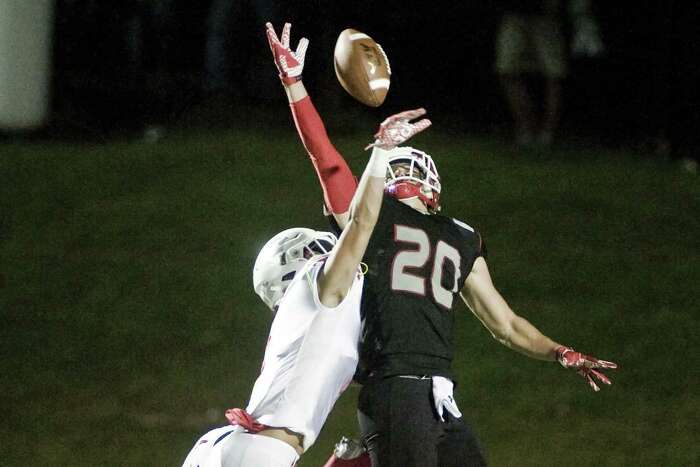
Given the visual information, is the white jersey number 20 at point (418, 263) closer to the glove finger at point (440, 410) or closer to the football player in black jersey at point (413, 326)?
the football player in black jersey at point (413, 326)

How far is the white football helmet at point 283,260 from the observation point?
15.2 feet

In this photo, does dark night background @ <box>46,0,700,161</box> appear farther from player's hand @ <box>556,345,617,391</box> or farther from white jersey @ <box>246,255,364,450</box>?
white jersey @ <box>246,255,364,450</box>

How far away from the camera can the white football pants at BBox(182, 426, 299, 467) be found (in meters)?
4.32

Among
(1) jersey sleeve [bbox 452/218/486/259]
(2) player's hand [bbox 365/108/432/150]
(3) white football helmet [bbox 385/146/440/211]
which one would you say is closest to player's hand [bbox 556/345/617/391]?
(1) jersey sleeve [bbox 452/218/486/259]

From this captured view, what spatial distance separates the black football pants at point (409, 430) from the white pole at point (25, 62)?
6.20 m

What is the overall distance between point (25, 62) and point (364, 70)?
592cm

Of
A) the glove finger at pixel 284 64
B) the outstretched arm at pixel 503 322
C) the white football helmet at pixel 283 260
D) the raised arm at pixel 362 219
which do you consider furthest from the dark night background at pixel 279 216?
the raised arm at pixel 362 219

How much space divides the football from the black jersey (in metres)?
0.62

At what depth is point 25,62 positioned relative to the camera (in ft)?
35.0

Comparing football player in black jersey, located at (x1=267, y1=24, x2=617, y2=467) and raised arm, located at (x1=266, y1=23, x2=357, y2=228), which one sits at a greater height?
raised arm, located at (x1=266, y1=23, x2=357, y2=228)

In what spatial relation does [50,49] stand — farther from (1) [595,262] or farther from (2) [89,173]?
(1) [595,262]

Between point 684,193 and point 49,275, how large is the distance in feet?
15.0

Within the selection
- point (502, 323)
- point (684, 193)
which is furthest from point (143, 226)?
point (502, 323)

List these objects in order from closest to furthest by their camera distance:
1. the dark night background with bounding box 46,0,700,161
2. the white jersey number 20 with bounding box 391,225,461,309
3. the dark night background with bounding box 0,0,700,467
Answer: the white jersey number 20 with bounding box 391,225,461,309 < the dark night background with bounding box 0,0,700,467 < the dark night background with bounding box 46,0,700,161
